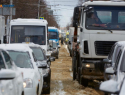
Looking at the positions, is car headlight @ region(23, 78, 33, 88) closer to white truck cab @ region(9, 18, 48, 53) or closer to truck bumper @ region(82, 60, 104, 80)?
truck bumper @ region(82, 60, 104, 80)

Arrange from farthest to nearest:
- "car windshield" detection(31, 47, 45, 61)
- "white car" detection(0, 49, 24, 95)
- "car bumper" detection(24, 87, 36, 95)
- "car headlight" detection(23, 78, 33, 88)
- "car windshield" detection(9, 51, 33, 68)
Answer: "car windshield" detection(31, 47, 45, 61) → "car windshield" detection(9, 51, 33, 68) → "car headlight" detection(23, 78, 33, 88) → "car bumper" detection(24, 87, 36, 95) → "white car" detection(0, 49, 24, 95)

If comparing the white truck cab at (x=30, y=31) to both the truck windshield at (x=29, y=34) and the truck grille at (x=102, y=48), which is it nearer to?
the truck windshield at (x=29, y=34)

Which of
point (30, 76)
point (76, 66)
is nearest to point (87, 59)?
point (76, 66)

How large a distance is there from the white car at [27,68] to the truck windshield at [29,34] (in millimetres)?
11349

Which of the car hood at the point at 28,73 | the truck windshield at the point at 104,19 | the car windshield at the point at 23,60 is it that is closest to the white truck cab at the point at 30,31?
the truck windshield at the point at 104,19

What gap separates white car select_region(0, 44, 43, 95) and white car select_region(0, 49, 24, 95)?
112 centimetres

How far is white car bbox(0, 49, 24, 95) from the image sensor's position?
17.4 feet

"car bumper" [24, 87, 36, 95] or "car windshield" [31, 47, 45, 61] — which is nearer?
"car bumper" [24, 87, 36, 95]

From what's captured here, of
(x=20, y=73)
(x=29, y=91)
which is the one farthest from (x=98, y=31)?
(x=20, y=73)

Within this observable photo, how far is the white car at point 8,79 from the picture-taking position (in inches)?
209

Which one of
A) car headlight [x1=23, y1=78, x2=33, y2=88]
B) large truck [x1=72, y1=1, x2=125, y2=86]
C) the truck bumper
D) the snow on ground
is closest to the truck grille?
large truck [x1=72, y1=1, x2=125, y2=86]

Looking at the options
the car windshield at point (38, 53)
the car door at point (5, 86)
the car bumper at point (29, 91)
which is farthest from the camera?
the car windshield at point (38, 53)

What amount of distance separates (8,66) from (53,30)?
3681 cm

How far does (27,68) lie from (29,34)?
1268cm
